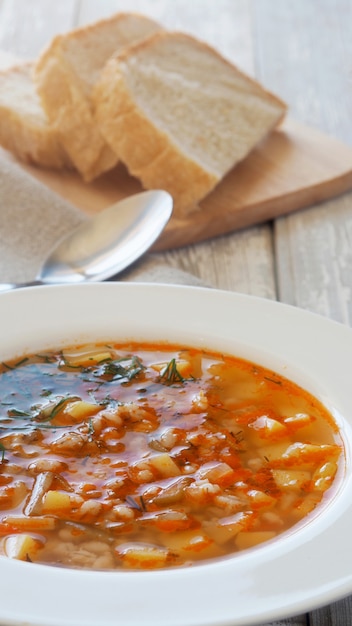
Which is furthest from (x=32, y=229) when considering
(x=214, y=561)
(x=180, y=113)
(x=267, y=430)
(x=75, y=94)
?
(x=214, y=561)

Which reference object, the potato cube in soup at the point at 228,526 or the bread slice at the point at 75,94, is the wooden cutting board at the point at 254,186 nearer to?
the bread slice at the point at 75,94

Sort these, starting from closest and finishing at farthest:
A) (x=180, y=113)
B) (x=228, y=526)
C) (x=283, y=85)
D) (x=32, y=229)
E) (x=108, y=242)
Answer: (x=228, y=526) → (x=108, y=242) → (x=32, y=229) → (x=180, y=113) → (x=283, y=85)

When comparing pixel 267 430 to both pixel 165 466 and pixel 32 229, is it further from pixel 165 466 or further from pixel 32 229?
pixel 32 229

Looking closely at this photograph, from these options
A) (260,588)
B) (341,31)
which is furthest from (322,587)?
(341,31)

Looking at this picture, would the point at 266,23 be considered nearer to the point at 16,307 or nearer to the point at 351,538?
the point at 16,307

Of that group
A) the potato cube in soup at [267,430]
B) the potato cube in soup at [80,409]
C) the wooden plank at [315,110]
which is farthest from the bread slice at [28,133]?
the potato cube in soup at [267,430]

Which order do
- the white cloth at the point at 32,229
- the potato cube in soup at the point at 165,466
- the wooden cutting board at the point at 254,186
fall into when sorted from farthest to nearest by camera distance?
the wooden cutting board at the point at 254,186 → the white cloth at the point at 32,229 → the potato cube in soup at the point at 165,466

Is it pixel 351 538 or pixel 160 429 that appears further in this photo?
pixel 160 429
